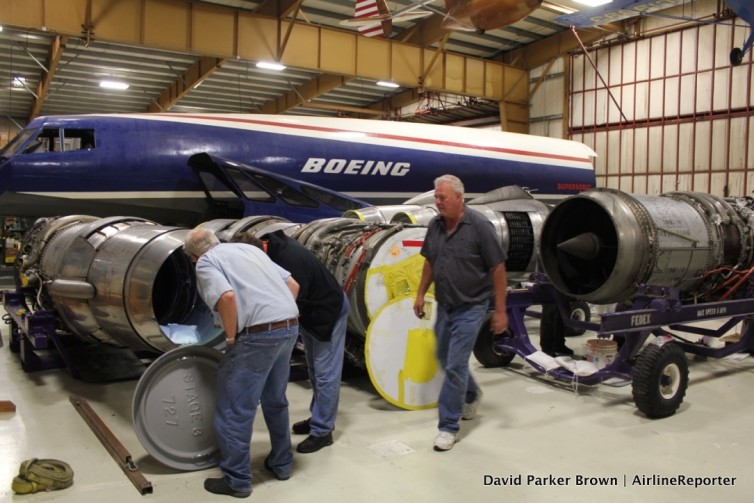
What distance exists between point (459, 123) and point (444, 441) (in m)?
23.6

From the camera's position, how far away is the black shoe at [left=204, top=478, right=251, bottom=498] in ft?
12.6

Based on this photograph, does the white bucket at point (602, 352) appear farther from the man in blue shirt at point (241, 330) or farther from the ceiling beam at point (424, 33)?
the ceiling beam at point (424, 33)

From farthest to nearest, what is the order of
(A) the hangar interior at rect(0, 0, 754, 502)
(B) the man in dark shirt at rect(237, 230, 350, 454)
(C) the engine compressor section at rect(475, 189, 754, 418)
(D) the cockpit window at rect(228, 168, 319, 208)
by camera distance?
(D) the cockpit window at rect(228, 168, 319, 208), (C) the engine compressor section at rect(475, 189, 754, 418), (B) the man in dark shirt at rect(237, 230, 350, 454), (A) the hangar interior at rect(0, 0, 754, 502)

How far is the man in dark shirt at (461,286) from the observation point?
461 cm

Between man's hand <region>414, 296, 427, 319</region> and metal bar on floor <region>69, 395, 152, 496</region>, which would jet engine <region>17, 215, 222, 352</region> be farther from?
man's hand <region>414, 296, 427, 319</region>

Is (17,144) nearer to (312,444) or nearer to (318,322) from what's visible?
(318,322)

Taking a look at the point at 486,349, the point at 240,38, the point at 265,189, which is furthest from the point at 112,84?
the point at 486,349

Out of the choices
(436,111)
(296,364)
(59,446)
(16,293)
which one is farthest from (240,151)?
(436,111)

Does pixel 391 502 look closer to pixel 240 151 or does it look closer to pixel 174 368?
pixel 174 368

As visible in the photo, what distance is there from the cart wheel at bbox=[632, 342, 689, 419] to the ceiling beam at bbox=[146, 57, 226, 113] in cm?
1501

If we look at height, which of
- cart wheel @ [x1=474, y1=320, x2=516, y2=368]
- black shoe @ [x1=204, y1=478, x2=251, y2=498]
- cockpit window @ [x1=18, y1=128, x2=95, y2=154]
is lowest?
black shoe @ [x1=204, y1=478, x2=251, y2=498]

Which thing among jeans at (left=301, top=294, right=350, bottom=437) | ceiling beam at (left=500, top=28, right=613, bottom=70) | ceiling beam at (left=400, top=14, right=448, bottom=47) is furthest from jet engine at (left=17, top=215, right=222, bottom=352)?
ceiling beam at (left=500, top=28, right=613, bottom=70)

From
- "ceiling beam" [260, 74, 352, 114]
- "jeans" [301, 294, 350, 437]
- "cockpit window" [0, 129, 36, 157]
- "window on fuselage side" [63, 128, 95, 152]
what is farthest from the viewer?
"ceiling beam" [260, 74, 352, 114]

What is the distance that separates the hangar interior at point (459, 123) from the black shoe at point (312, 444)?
0.06 m
